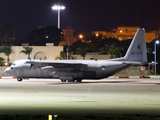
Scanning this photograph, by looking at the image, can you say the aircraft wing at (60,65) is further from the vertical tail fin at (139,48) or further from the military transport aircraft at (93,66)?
the vertical tail fin at (139,48)

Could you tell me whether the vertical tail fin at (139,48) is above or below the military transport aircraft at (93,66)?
above

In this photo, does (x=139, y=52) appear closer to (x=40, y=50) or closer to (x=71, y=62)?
(x=71, y=62)

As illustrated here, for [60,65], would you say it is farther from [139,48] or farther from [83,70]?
[139,48]

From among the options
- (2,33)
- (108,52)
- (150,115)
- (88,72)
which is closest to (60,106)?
(150,115)

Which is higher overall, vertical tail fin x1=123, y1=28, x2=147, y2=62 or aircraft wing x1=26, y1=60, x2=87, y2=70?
vertical tail fin x1=123, y1=28, x2=147, y2=62

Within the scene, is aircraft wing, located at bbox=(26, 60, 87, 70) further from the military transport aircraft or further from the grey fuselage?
the grey fuselage

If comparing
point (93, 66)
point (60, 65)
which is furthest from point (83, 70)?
point (60, 65)

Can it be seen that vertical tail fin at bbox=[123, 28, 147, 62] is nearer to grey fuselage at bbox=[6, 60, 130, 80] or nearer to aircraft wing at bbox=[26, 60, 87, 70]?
grey fuselage at bbox=[6, 60, 130, 80]

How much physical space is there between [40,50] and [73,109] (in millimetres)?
72498

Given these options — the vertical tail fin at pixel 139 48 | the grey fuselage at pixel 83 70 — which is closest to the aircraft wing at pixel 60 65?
the grey fuselage at pixel 83 70

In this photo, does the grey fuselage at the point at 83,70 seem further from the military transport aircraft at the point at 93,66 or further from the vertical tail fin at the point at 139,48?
the vertical tail fin at the point at 139,48

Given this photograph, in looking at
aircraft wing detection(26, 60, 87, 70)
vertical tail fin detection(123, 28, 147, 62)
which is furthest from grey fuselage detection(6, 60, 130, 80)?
vertical tail fin detection(123, 28, 147, 62)

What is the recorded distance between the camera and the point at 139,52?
124 ft

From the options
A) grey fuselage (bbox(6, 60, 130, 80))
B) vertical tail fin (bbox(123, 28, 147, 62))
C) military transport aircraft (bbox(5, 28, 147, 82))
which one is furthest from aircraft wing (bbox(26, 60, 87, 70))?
vertical tail fin (bbox(123, 28, 147, 62))
